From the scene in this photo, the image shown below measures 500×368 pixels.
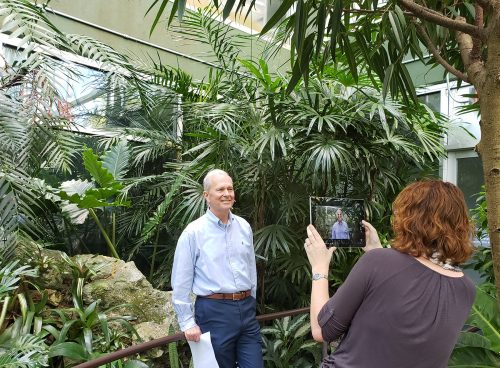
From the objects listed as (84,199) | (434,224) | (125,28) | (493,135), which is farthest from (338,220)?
(125,28)

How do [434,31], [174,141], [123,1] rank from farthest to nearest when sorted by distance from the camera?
[123,1], [174,141], [434,31]

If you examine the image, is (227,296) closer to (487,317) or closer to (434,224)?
(434,224)

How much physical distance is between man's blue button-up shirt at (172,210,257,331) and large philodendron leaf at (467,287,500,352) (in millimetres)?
1294

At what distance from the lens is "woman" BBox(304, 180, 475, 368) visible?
51.9 inches

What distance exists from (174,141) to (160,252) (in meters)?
1.17

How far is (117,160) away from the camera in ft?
15.6

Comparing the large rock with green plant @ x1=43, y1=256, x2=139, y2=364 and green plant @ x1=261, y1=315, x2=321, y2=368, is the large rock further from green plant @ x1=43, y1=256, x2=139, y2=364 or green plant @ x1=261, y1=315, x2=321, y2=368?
green plant @ x1=261, y1=315, x2=321, y2=368

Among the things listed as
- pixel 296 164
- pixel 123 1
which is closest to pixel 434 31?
pixel 296 164

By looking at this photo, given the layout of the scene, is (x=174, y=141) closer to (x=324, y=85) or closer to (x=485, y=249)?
(x=324, y=85)

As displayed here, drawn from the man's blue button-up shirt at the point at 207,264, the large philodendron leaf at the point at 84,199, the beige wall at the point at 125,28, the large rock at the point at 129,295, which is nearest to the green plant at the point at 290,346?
the large rock at the point at 129,295

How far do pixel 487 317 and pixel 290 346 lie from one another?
1428mm

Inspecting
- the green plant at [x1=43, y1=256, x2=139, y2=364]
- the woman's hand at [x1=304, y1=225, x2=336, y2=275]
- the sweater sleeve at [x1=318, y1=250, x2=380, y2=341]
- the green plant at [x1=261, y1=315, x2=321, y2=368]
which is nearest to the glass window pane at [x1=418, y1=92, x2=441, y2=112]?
the green plant at [x1=261, y1=315, x2=321, y2=368]

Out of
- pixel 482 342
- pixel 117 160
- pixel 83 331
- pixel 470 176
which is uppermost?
pixel 117 160

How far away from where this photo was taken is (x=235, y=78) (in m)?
4.47
